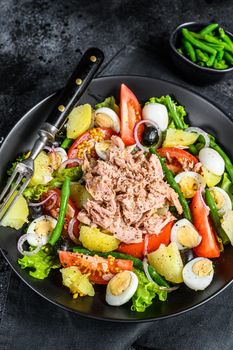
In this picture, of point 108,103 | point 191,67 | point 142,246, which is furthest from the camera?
point 191,67

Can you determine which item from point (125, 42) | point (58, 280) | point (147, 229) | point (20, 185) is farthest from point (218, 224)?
point (125, 42)

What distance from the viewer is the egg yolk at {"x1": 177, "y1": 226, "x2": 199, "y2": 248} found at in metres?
4.08

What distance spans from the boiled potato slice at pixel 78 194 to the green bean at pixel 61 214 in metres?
0.13

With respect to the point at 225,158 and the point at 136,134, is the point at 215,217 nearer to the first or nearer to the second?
the point at 225,158

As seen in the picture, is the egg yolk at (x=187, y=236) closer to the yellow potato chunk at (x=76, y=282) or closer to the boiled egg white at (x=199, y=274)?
the boiled egg white at (x=199, y=274)

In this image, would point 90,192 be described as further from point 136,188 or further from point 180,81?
point 180,81

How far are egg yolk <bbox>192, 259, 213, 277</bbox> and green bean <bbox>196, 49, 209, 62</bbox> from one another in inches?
82.6

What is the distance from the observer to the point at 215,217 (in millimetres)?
4180

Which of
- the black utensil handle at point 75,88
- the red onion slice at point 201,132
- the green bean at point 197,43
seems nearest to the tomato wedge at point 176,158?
the red onion slice at point 201,132

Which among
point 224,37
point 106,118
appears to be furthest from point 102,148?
point 224,37

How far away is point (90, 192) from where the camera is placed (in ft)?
13.5

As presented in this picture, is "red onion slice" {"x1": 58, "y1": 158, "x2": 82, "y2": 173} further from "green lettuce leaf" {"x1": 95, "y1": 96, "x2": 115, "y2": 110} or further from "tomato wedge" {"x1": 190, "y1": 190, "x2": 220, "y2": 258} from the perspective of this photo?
"tomato wedge" {"x1": 190, "y1": 190, "x2": 220, "y2": 258}

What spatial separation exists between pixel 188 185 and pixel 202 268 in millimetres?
688

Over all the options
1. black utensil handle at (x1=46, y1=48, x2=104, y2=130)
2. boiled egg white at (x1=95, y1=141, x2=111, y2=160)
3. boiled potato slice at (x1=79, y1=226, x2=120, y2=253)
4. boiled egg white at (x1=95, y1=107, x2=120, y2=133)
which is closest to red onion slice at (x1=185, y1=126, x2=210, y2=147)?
boiled egg white at (x1=95, y1=107, x2=120, y2=133)
